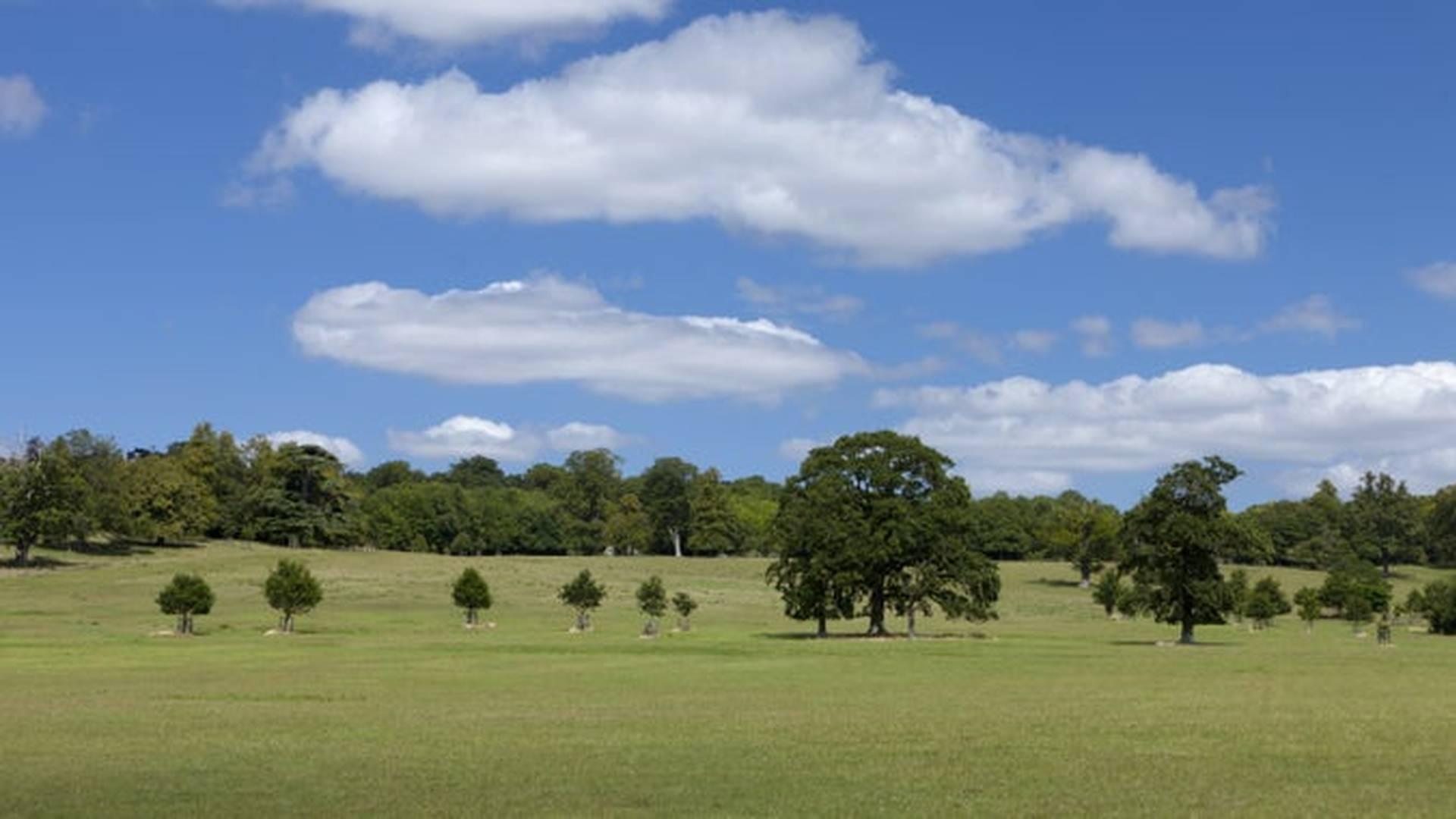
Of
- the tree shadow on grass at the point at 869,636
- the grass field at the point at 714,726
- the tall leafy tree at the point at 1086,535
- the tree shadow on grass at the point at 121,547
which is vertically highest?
the tall leafy tree at the point at 1086,535

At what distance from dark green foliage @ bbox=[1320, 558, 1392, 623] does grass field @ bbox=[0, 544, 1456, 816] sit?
4368 centimetres

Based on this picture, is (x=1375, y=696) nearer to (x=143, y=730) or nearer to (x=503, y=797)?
(x=503, y=797)

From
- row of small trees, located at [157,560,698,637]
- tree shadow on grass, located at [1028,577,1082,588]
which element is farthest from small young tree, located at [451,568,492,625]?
tree shadow on grass, located at [1028,577,1082,588]

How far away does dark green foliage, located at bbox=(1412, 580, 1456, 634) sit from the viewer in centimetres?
11412

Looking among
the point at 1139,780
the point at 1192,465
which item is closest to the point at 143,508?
the point at 1192,465

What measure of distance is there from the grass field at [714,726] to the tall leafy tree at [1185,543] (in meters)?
4.83

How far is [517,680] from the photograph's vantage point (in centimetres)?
5028

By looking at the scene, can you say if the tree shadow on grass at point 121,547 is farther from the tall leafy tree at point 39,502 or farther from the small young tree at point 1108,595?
the small young tree at point 1108,595

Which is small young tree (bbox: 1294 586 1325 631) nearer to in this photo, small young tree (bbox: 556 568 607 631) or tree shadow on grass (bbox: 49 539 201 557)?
small young tree (bbox: 556 568 607 631)

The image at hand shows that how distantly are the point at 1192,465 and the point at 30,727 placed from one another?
68.1m

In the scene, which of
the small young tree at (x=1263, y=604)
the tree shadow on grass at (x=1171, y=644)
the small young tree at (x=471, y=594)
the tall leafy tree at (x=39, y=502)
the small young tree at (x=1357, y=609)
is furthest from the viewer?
the tall leafy tree at (x=39, y=502)

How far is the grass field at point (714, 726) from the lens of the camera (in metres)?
21.6

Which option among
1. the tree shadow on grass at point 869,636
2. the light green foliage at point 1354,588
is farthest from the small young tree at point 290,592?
the light green foliage at point 1354,588

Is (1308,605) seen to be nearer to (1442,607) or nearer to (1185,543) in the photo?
(1442,607)
